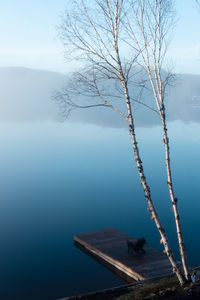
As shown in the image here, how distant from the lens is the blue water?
51.6 ft

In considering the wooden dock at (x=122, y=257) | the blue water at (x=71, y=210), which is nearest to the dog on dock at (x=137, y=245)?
the wooden dock at (x=122, y=257)

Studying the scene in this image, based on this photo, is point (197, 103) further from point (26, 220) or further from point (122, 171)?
point (26, 220)

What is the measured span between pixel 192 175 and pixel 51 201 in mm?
16472

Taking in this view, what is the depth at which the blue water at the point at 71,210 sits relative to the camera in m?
15.7

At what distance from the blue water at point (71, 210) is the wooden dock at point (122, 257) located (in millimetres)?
556

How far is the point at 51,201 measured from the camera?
3022 cm

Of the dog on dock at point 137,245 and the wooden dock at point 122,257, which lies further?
the dog on dock at point 137,245

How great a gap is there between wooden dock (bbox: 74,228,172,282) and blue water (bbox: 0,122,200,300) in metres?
0.56

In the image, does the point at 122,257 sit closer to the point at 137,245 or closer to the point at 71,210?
the point at 137,245

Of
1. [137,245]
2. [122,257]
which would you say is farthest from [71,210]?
[137,245]

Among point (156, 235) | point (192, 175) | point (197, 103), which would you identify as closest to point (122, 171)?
point (192, 175)

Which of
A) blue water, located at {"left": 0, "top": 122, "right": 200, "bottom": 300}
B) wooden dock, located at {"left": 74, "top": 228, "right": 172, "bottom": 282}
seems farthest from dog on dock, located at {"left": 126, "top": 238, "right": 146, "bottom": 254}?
blue water, located at {"left": 0, "top": 122, "right": 200, "bottom": 300}

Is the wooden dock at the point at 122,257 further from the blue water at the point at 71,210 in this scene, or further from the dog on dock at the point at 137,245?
the blue water at the point at 71,210

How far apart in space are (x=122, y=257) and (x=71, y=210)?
545 inches
